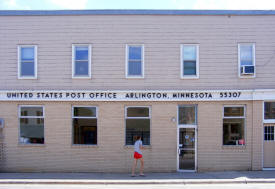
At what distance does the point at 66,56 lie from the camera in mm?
11531

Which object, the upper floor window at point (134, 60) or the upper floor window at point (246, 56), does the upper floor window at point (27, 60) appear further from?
the upper floor window at point (246, 56)

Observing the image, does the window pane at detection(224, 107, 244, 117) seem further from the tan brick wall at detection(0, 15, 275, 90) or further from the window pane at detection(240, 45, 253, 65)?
the window pane at detection(240, 45, 253, 65)

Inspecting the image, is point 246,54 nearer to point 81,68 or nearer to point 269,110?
point 269,110

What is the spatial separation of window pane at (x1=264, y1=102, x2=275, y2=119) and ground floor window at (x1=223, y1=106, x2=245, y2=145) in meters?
1.01

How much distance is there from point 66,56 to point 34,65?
1.49 m

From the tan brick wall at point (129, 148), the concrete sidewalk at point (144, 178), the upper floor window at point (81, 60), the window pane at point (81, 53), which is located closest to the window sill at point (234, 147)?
the tan brick wall at point (129, 148)

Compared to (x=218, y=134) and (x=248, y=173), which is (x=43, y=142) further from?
(x=248, y=173)

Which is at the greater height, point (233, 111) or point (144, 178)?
point (233, 111)

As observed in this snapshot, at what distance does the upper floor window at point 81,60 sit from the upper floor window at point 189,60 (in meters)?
4.18

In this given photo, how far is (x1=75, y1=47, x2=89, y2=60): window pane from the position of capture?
→ 11.6 metres

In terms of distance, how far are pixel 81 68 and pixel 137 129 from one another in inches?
144

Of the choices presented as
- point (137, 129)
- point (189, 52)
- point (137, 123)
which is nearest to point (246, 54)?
point (189, 52)

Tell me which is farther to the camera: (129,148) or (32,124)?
(32,124)

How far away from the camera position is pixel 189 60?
1155cm
